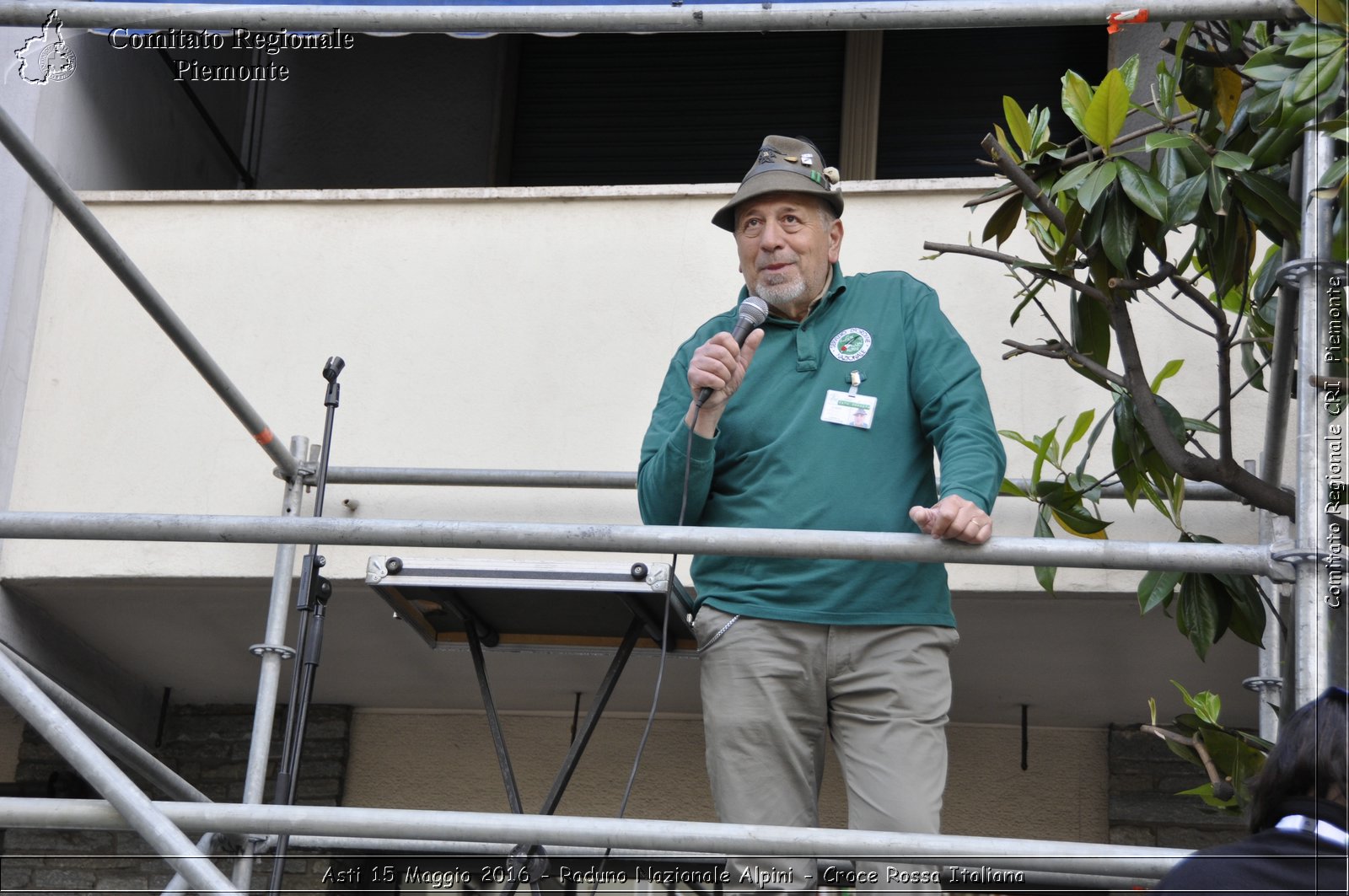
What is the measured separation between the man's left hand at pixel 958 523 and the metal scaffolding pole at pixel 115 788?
1.16 m

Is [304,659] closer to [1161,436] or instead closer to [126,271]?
[126,271]

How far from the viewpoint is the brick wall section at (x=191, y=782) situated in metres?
5.49

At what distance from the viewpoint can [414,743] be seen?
18.9 feet

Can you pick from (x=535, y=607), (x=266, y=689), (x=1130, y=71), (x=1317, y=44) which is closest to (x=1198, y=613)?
(x=1130, y=71)

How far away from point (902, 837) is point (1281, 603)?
2010mm

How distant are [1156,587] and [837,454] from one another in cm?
→ 95

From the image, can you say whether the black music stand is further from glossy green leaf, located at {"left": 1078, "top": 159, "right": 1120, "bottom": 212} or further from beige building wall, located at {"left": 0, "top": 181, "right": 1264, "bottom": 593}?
glossy green leaf, located at {"left": 1078, "top": 159, "right": 1120, "bottom": 212}

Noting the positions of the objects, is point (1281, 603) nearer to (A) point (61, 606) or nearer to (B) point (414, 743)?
(B) point (414, 743)

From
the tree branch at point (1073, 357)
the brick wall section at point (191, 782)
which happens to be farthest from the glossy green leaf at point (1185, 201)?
the brick wall section at point (191, 782)

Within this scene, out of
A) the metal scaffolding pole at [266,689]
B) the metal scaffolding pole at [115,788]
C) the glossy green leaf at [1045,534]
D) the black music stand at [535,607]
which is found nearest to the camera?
the metal scaffolding pole at [115,788]

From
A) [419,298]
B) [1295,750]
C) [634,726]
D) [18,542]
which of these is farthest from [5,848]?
[1295,750]

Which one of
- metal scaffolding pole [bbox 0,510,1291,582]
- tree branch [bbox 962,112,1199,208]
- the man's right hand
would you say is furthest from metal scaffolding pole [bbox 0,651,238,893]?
tree branch [bbox 962,112,1199,208]

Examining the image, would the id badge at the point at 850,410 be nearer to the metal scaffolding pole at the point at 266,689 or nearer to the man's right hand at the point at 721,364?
the man's right hand at the point at 721,364

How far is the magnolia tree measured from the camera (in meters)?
2.46
